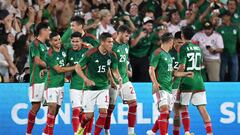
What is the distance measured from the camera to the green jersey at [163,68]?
18203 mm

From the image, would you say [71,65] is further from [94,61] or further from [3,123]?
[3,123]

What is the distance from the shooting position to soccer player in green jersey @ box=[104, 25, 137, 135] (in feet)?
62.2

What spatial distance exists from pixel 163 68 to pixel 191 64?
27.3 inches

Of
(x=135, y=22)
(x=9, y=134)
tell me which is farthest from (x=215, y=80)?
(x=9, y=134)

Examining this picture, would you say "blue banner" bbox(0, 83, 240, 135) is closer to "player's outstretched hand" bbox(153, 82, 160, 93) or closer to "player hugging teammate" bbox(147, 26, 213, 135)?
"player hugging teammate" bbox(147, 26, 213, 135)

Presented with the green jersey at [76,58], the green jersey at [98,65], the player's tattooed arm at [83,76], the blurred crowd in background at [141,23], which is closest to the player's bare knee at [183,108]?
the green jersey at [98,65]

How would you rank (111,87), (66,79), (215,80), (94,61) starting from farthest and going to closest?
(215,80)
(66,79)
(111,87)
(94,61)

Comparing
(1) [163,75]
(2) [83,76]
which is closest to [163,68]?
(1) [163,75]

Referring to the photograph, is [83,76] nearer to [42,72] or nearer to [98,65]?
[98,65]

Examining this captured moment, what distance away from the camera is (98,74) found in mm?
18031

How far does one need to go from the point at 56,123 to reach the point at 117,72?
2.55 metres

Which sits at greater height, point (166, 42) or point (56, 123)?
point (166, 42)

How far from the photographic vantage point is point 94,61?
58.7 feet

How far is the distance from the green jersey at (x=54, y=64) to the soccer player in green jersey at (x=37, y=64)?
1.05 ft
